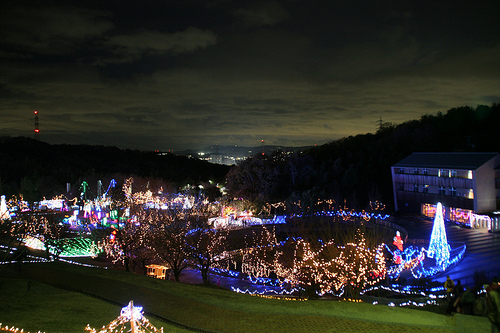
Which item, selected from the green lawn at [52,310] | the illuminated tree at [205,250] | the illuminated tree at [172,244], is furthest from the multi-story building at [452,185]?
the green lawn at [52,310]

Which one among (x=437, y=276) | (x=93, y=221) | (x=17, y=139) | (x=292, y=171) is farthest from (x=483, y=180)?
(x=17, y=139)

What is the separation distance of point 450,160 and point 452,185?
301cm

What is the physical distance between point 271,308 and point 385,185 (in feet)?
132

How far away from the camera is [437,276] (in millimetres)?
18422

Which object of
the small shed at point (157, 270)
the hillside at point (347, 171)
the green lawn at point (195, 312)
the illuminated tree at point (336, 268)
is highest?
the hillside at point (347, 171)

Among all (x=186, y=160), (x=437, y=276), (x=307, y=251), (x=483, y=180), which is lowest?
(x=437, y=276)

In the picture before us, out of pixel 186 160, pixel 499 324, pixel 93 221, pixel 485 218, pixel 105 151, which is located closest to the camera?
pixel 499 324

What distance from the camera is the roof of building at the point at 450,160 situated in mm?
30547

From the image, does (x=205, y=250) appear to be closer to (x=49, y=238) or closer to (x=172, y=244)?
(x=172, y=244)

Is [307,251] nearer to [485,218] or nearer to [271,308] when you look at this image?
[271,308]

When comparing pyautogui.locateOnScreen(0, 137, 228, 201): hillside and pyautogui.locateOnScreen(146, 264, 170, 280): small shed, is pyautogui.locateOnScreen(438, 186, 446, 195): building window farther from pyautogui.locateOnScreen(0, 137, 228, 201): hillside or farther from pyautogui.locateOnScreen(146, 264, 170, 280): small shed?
pyautogui.locateOnScreen(0, 137, 228, 201): hillside

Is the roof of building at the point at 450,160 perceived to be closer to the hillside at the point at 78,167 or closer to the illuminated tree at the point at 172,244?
the illuminated tree at the point at 172,244

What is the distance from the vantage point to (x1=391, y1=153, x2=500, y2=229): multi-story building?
29.5 m

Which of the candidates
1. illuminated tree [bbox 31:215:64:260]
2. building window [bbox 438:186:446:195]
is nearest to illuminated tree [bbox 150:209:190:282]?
illuminated tree [bbox 31:215:64:260]
